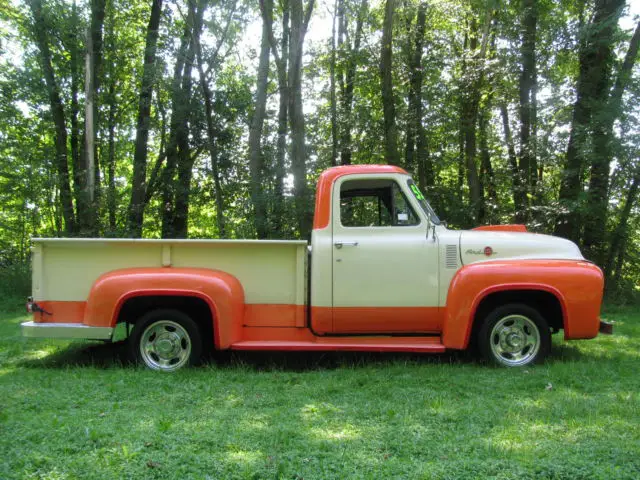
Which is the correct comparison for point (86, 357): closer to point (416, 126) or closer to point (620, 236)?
point (416, 126)

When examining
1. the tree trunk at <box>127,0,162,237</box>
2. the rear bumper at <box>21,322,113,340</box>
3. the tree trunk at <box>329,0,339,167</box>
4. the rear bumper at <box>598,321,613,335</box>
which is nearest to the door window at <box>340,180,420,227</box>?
the rear bumper at <box>598,321,613,335</box>

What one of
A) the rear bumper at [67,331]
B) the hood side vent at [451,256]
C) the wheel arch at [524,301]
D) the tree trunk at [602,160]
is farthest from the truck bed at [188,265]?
the tree trunk at [602,160]

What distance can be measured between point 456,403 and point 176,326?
9.54 ft

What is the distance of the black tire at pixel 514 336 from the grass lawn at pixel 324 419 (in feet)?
0.61

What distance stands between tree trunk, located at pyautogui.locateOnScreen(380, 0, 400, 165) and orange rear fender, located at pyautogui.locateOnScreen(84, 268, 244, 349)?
865cm

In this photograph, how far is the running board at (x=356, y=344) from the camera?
5.21 m

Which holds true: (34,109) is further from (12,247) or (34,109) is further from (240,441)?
(240,441)

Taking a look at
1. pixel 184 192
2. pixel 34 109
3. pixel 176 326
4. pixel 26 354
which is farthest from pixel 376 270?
pixel 34 109

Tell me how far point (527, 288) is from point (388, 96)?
900 cm

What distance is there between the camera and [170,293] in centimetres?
512

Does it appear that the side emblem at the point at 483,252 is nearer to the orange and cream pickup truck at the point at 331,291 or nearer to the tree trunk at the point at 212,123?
the orange and cream pickup truck at the point at 331,291

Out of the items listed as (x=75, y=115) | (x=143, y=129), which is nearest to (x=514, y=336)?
(x=143, y=129)

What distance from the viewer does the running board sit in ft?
17.1

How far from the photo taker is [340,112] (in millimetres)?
14656
